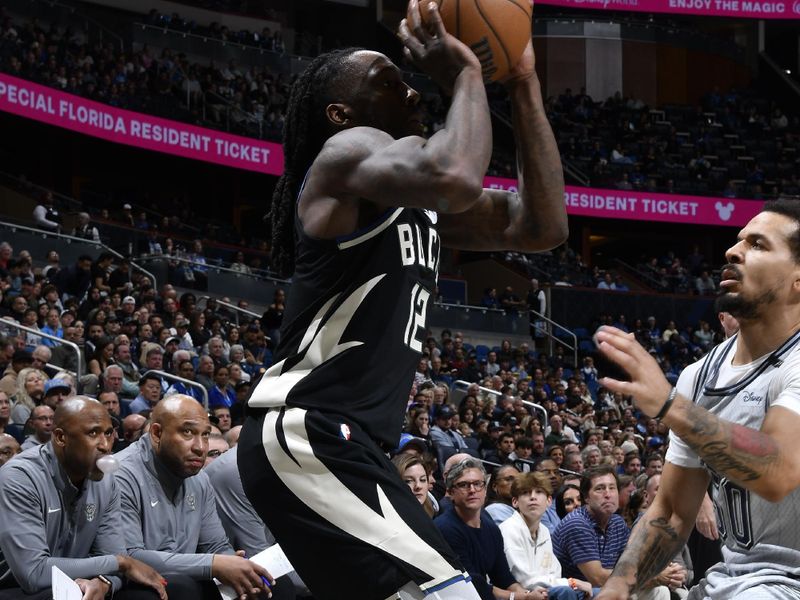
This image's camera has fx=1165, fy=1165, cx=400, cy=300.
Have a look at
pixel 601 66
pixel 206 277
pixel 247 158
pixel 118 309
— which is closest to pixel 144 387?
pixel 118 309

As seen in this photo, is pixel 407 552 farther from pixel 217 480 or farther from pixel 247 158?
pixel 247 158

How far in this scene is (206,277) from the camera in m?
19.2

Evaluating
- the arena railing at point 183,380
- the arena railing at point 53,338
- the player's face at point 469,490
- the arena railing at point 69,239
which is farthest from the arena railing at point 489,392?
the player's face at point 469,490

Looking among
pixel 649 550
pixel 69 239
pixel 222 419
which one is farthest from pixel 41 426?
pixel 69 239

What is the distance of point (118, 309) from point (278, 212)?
11116mm

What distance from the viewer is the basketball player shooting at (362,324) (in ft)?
9.17

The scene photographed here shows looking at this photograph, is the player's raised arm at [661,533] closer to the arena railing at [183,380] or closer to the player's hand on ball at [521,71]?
the player's hand on ball at [521,71]

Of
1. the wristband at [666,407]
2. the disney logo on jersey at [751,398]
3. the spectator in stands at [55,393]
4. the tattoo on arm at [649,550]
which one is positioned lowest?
the spectator in stands at [55,393]

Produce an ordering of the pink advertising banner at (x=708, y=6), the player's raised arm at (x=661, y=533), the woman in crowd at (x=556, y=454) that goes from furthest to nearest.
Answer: the pink advertising banner at (x=708, y=6), the woman in crowd at (x=556, y=454), the player's raised arm at (x=661, y=533)

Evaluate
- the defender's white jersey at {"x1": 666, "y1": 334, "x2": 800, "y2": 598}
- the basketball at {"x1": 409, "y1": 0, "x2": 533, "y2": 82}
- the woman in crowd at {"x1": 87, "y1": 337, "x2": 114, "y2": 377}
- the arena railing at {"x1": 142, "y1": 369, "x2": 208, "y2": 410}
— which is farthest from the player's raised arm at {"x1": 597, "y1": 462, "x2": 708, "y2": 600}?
the woman in crowd at {"x1": 87, "y1": 337, "x2": 114, "y2": 377}

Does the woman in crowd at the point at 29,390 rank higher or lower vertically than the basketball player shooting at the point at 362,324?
lower

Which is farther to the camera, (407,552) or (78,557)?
(78,557)

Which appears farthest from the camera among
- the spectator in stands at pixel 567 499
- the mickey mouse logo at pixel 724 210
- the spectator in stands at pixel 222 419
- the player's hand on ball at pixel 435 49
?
the mickey mouse logo at pixel 724 210

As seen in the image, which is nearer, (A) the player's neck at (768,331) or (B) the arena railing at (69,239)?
(A) the player's neck at (768,331)
